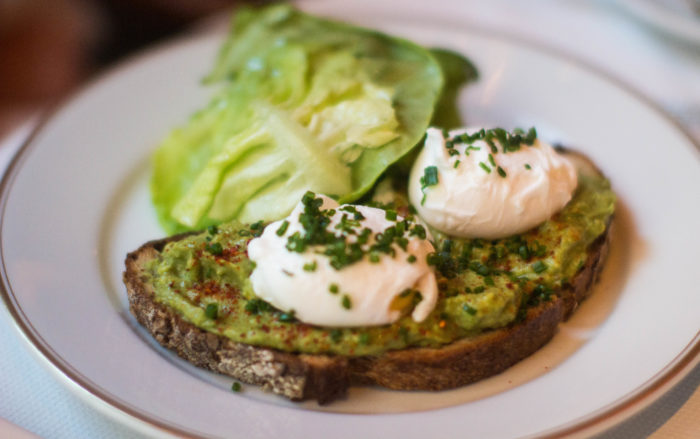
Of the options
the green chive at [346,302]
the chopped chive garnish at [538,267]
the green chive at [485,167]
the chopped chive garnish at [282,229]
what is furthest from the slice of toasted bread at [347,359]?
the green chive at [485,167]

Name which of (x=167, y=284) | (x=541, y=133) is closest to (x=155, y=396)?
(x=167, y=284)

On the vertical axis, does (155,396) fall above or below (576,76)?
below

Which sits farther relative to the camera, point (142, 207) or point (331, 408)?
point (142, 207)

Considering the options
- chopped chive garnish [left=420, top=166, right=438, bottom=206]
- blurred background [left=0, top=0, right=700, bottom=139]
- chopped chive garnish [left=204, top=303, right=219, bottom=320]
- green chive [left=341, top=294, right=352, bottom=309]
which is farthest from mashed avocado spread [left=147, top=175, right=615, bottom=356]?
blurred background [left=0, top=0, right=700, bottom=139]

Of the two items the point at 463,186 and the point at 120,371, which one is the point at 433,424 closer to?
the point at 463,186

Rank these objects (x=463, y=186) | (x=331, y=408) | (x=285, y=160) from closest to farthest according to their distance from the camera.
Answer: (x=331, y=408) < (x=463, y=186) < (x=285, y=160)
